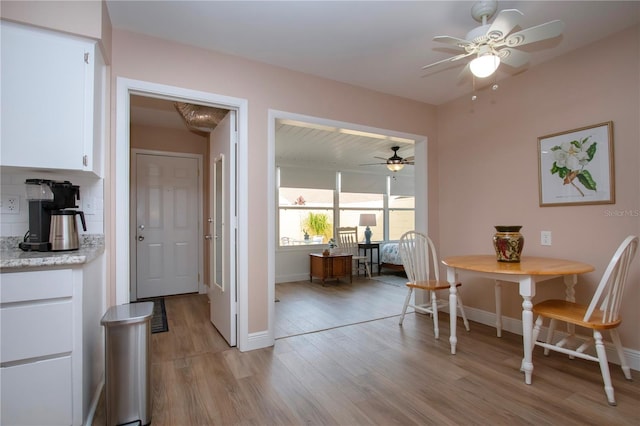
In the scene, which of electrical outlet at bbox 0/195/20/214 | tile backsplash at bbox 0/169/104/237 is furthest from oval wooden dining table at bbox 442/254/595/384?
electrical outlet at bbox 0/195/20/214

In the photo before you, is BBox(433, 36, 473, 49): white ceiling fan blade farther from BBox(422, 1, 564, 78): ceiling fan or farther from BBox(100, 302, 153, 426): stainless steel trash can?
BBox(100, 302, 153, 426): stainless steel trash can

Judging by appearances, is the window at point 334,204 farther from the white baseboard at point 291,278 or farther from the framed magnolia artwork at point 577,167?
the framed magnolia artwork at point 577,167

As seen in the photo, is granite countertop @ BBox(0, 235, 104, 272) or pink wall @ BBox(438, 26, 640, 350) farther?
pink wall @ BBox(438, 26, 640, 350)

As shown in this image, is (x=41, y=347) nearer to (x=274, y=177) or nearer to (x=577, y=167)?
(x=274, y=177)

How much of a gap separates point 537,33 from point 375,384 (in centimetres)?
239

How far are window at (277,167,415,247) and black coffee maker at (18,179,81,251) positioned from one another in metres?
4.15

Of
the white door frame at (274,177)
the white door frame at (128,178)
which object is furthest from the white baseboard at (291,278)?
the white door frame at (128,178)

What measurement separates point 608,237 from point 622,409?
1251 millimetres

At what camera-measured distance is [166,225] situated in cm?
455

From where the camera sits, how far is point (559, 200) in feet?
9.03

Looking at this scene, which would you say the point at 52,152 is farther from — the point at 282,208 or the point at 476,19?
the point at 282,208

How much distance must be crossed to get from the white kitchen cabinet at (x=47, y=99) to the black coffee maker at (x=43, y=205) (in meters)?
0.19

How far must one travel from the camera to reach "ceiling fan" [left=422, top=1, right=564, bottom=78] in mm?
1758

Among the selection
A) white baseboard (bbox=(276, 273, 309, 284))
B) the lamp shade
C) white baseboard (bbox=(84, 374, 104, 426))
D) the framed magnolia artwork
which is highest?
the framed magnolia artwork
